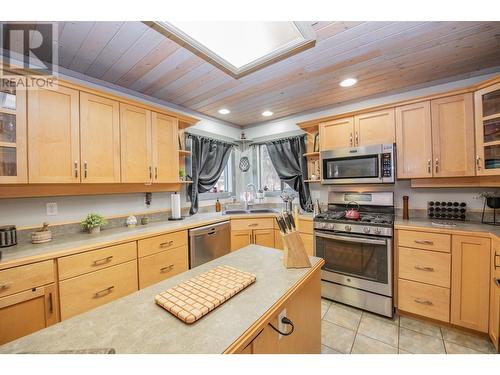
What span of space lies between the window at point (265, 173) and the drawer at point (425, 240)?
2.02m

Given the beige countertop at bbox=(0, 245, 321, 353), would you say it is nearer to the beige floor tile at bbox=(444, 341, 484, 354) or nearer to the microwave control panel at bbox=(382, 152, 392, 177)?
the beige floor tile at bbox=(444, 341, 484, 354)

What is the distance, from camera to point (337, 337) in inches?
73.0

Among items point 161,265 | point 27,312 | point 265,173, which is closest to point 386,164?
point 265,173

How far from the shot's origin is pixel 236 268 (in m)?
1.16

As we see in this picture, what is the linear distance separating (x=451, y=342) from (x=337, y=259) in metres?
1.06

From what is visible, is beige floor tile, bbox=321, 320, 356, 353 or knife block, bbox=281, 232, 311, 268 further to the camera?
beige floor tile, bbox=321, 320, 356, 353

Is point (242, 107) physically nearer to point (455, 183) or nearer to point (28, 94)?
point (28, 94)

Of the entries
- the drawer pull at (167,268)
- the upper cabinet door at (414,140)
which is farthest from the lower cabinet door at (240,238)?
the upper cabinet door at (414,140)

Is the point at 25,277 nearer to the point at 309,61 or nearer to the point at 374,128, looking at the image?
the point at 309,61

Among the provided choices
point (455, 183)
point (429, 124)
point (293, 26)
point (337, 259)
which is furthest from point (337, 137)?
point (293, 26)

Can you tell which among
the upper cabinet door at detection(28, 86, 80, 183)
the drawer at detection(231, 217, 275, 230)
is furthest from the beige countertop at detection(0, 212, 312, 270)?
the drawer at detection(231, 217, 275, 230)

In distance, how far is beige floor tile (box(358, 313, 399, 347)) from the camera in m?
1.81

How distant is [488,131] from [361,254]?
161 cm

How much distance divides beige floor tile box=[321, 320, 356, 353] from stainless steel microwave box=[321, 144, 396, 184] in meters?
1.60
